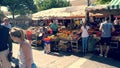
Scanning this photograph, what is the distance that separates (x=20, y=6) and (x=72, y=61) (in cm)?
4048

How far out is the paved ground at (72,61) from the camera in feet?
32.8

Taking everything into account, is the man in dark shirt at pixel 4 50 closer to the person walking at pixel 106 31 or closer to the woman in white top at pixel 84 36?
the person walking at pixel 106 31

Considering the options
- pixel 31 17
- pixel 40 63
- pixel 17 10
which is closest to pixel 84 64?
pixel 40 63

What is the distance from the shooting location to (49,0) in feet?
177

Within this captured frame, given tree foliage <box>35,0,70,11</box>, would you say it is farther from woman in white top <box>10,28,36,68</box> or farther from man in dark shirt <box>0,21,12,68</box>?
woman in white top <box>10,28,36,68</box>

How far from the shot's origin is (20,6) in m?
49.7

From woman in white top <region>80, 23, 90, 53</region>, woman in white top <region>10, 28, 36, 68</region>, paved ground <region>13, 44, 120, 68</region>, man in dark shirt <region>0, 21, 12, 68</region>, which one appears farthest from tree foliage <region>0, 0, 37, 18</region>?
woman in white top <region>10, 28, 36, 68</region>

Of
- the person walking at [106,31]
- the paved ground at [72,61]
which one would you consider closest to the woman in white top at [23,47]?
the paved ground at [72,61]

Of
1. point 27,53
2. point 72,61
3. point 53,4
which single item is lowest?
point 53,4

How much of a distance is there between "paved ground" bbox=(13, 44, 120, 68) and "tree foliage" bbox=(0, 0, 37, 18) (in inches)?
1422

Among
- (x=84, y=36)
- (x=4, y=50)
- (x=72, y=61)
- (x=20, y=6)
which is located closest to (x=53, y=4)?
(x=20, y=6)

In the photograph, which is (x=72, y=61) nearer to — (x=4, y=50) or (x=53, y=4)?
(x=4, y=50)

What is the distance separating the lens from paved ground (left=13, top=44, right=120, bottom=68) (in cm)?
999

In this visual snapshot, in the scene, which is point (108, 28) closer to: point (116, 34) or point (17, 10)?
point (116, 34)
